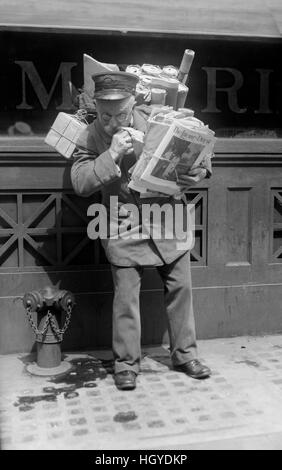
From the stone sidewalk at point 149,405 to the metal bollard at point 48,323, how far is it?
13cm

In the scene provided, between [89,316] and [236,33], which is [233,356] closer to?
Result: [89,316]

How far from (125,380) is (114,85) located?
204 cm

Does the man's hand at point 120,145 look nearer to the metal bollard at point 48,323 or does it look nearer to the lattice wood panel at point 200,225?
the metal bollard at point 48,323

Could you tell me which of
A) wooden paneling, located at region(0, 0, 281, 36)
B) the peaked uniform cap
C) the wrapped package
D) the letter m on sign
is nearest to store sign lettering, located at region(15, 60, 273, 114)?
the letter m on sign

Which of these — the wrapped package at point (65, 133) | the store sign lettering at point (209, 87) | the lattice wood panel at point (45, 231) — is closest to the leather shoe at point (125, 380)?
the lattice wood panel at point (45, 231)

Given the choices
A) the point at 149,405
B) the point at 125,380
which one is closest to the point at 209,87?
the point at 125,380

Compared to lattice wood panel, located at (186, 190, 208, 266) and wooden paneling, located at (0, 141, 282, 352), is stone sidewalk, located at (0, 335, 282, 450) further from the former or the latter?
lattice wood panel, located at (186, 190, 208, 266)

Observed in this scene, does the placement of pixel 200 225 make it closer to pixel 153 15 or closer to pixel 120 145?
pixel 120 145

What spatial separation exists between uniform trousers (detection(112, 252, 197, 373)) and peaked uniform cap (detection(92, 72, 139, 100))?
1.22 meters

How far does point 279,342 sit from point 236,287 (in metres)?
0.60

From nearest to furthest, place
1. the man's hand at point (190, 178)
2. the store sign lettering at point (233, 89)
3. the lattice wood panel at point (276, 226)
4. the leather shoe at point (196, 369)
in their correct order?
the man's hand at point (190, 178), the leather shoe at point (196, 369), the store sign lettering at point (233, 89), the lattice wood panel at point (276, 226)

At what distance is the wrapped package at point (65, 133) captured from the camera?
15.3 ft

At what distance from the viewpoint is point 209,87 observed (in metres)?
5.39
